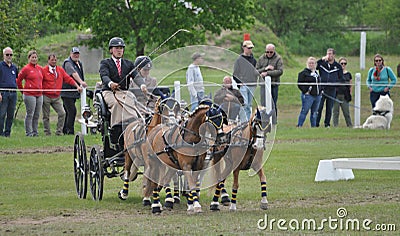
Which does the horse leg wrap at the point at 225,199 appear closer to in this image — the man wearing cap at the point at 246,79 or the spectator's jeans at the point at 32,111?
the man wearing cap at the point at 246,79

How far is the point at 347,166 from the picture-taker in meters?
14.6

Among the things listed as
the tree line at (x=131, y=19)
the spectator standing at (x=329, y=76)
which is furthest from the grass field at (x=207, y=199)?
the tree line at (x=131, y=19)

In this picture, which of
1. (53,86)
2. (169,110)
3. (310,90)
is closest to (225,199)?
(169,110)

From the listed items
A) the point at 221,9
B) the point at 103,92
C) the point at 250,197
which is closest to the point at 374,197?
the point at 250,197

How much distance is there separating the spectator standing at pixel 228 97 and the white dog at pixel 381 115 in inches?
513

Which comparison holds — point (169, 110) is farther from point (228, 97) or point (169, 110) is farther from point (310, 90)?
point (310, 90)

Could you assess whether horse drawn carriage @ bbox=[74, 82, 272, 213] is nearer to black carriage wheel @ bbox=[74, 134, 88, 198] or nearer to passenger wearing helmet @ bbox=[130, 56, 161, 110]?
passenger wearing helmet @ bbox=[130, 56, 161, 110]

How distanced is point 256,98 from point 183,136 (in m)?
1.21

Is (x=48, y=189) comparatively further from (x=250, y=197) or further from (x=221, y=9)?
(x=221, y=9)

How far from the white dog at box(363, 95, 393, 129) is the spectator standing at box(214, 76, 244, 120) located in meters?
13.0

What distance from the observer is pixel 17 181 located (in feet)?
51.9

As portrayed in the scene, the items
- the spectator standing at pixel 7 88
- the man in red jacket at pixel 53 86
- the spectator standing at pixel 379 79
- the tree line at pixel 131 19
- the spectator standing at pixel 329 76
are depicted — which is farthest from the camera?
the tree line at pixel 131 19

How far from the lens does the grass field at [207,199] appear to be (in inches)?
429

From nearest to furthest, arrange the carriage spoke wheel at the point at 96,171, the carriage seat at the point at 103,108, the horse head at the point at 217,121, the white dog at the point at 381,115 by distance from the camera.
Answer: the horse head at the point at 217,121 → the carriage spoke wheel at the point at 96,171 → the carriage seat at the point at 103,108 → the white dog at the point at 381,115
